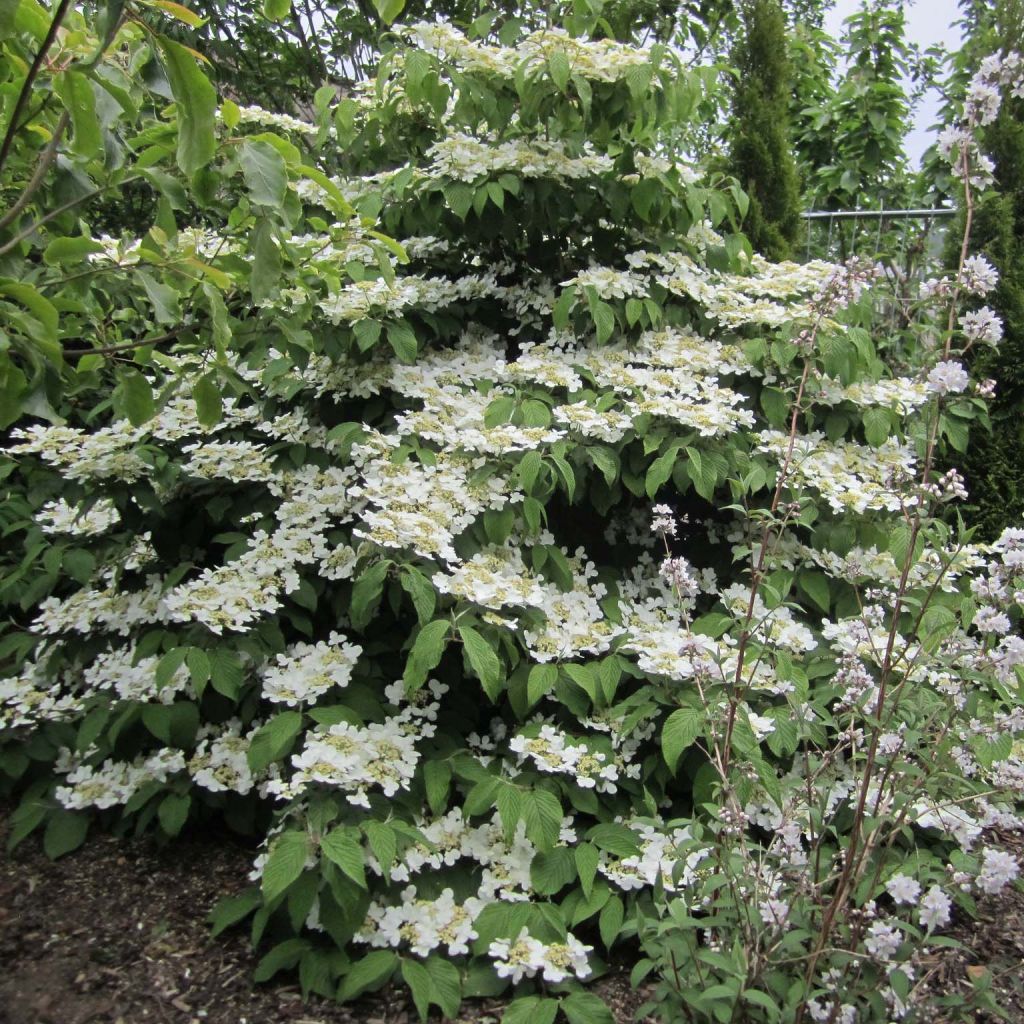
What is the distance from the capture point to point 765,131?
4.56 m

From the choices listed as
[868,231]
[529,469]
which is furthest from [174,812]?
[868,231]

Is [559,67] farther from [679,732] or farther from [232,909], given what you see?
[232,909]

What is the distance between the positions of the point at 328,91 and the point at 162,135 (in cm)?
115

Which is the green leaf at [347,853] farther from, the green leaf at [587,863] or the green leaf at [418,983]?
the green leaf at [587,863]

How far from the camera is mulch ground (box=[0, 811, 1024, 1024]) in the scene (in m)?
1.82

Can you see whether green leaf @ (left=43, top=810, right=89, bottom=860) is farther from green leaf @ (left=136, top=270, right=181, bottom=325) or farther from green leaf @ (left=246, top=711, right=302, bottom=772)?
green leaf @ (left=136, top=270, right=181, bottom=325)

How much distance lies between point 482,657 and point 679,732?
16.9 inches

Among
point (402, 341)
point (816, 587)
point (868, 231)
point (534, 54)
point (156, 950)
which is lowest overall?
point (156, 950)

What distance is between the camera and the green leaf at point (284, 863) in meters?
1.72

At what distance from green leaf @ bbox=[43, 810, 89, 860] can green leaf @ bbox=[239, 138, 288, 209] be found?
173 centimetres

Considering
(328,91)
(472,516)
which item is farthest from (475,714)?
(328,91)

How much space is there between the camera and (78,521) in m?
2.57

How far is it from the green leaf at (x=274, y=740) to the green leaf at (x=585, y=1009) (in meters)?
0.74

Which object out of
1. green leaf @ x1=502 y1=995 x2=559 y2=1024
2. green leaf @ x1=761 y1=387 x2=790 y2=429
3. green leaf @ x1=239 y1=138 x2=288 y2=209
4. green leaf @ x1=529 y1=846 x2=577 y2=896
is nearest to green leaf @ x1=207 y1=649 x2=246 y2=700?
green leaf @ x1=529 y1=846 x2=577 y2=896
